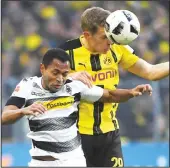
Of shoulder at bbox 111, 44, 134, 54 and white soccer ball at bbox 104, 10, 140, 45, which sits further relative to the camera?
shoulder at bbox 111, 44, 134, 54

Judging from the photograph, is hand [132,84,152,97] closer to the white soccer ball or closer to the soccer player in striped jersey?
the soccer player in striped jersey

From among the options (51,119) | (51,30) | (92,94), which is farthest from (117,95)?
(51,30)

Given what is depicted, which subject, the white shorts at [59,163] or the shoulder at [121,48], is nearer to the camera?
the white shorts at [59,163]

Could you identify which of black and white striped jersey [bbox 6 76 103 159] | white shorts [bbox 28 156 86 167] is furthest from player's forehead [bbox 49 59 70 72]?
white shorts [bbox 28 156 86 167]

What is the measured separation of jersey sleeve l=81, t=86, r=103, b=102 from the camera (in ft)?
21.4

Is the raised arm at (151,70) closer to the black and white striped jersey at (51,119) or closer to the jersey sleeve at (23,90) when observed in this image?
the black and white striped jersey at (51,119)

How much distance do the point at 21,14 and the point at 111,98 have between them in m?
9.44

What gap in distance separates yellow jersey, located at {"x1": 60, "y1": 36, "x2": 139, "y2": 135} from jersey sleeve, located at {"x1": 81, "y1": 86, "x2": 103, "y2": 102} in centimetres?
16

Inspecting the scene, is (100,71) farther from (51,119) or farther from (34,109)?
(34,109)

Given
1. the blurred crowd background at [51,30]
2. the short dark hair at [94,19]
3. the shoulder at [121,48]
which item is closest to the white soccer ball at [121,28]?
the short dark hair at [94,19]

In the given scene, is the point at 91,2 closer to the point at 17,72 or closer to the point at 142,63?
the point at 17,72

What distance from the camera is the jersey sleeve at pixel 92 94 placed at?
257 inches

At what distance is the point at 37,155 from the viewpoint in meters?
6.32

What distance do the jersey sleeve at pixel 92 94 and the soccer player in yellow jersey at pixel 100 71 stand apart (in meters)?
0.17
